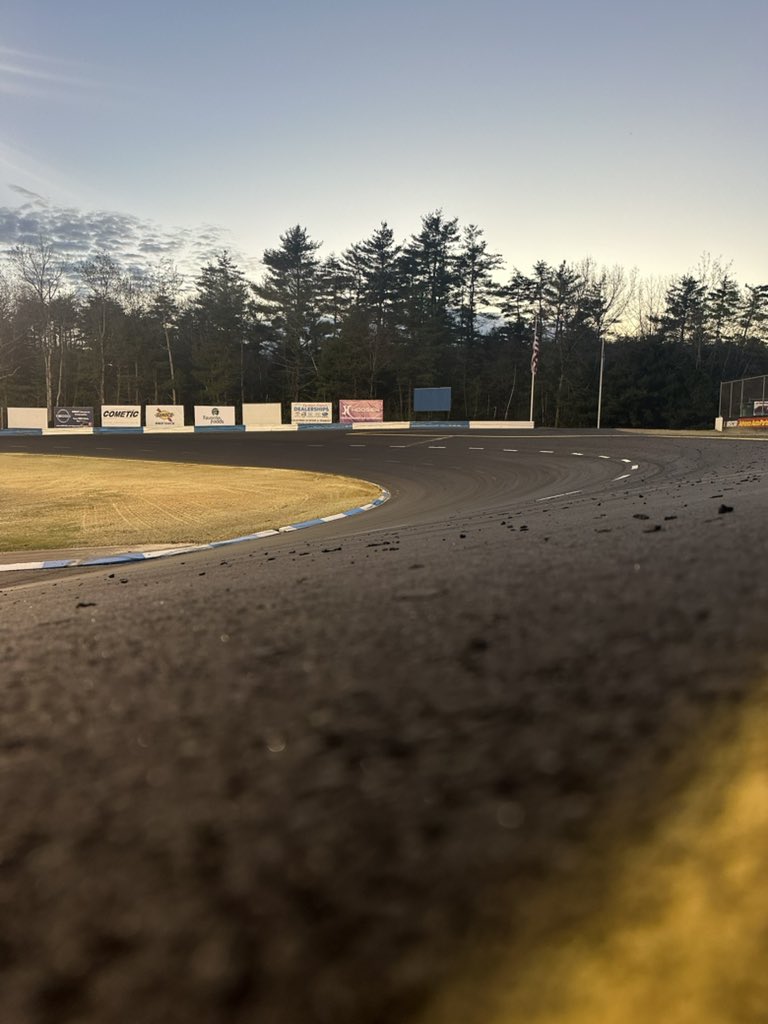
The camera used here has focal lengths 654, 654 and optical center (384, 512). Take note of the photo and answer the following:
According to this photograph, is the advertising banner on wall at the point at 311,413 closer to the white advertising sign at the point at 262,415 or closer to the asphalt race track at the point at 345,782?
the white advertising sign at the point at 262,415

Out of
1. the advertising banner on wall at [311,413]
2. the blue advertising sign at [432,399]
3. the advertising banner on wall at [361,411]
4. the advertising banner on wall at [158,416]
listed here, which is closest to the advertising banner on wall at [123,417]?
the advertising banner on wall at [158,416]

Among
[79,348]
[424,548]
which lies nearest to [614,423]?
[79,348]

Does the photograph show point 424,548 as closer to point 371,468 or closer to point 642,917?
point 642,917

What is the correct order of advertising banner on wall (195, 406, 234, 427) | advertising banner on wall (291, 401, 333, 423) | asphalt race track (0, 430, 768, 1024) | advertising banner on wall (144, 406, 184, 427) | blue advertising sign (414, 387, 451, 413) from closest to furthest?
asphalt race track (0, 430, 768, 1024) < advertising banner on wall (195, 406, 234, 427) < advertising banner on wall (144, 406, 184, 427) < advertising banner on wall (291, 401, 333, 423) < blue advertising sign (414, 387, 451, 413)

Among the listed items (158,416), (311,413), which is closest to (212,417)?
(158,416)

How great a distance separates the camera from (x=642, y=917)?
20.1 inches

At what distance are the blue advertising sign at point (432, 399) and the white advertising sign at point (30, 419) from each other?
88.4 ft

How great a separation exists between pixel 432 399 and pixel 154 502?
37.8 m

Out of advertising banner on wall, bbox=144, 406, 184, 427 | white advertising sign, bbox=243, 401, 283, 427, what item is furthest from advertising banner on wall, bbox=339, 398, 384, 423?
advertising banner on wall, bbox=144, 406, 184, 427

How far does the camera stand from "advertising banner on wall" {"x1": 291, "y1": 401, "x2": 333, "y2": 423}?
154ft

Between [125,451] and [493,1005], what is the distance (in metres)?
33.4

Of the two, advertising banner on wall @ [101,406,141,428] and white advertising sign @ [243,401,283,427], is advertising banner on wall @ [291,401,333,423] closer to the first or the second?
white advertising sign @ [243,401,283,427]

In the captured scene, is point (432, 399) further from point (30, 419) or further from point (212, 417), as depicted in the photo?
point (30, 419)

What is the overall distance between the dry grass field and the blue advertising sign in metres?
28.7
